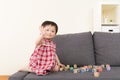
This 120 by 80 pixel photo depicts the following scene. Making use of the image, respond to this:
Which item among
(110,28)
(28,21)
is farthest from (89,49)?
(28,21)

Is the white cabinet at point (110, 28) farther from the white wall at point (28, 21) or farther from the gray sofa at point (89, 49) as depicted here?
the gray sofa at point (89, 49)

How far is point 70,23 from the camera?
10.3 feet

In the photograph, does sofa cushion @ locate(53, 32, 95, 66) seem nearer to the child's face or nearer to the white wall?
the child's face

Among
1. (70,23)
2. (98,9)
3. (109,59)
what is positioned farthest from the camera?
(70,23)

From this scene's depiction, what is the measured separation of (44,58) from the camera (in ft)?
6.59

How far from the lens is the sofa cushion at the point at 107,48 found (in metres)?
2.24

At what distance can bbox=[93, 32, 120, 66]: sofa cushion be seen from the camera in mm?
2236

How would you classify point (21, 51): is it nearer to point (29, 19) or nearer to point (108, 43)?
point (29, 19)

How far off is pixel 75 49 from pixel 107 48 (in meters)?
0.37

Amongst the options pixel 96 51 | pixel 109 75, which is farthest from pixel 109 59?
pixel 109 75

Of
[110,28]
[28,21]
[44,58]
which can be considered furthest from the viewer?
[28,21]

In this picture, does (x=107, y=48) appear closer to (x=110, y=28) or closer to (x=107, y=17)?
(x=110, y=28)

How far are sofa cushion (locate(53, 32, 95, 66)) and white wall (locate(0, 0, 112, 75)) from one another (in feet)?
2.73

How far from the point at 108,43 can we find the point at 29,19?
4.57 feet
